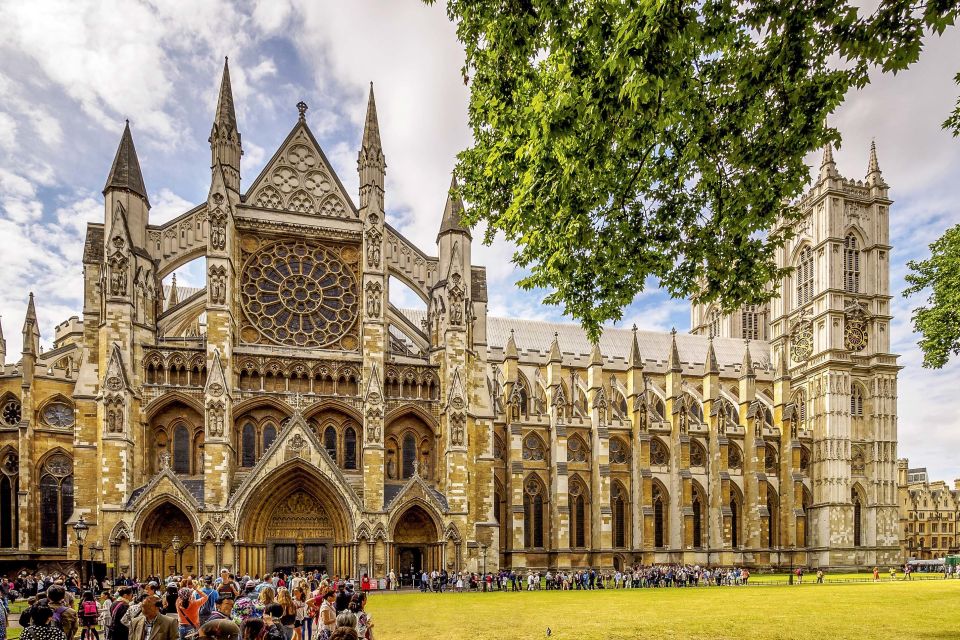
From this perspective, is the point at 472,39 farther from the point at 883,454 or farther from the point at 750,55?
the point at 883,454

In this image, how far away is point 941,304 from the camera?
76.2ft

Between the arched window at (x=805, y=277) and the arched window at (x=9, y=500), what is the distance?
54131 millimetres

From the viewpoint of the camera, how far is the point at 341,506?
30.2 m

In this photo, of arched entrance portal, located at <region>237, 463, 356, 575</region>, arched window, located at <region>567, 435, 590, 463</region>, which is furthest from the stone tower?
arched entrance portal, located at <region>237, 463, 356, 575</region>

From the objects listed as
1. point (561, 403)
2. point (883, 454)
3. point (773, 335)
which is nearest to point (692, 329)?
point (773, 335)

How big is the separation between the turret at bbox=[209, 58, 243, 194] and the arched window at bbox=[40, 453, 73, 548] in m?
16.2

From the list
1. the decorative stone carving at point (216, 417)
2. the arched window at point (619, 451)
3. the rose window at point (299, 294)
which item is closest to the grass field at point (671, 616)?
the decorative stone carving at point (216, 417)

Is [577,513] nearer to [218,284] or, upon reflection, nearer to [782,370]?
[782,370]

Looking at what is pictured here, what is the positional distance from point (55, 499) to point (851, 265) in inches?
2186

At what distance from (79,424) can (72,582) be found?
10.1 meters

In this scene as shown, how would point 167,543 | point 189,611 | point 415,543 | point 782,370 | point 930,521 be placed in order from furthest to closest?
point 930,521
point 782,370
point 415,543
point 167,543
point 189,611

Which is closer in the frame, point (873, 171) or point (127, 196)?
point (127, 196)

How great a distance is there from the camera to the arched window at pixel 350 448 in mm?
32197

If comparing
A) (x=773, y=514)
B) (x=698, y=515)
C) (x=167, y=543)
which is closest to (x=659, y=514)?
(x=698, y=515)
